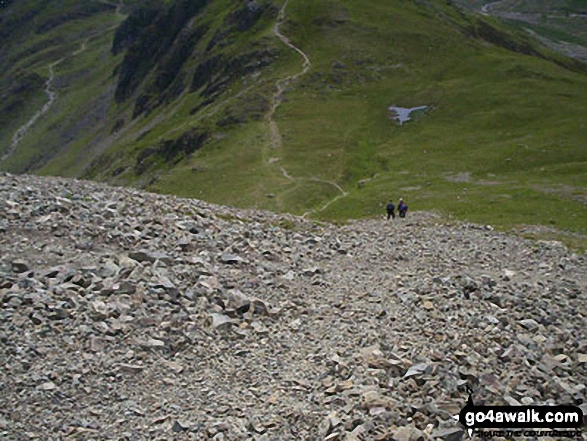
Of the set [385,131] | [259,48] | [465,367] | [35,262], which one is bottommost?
[385,131]

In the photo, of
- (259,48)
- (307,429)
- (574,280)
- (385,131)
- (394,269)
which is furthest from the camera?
(259,48)

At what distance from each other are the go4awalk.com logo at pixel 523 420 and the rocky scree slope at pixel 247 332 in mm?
416

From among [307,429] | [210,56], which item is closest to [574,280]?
[307,429]

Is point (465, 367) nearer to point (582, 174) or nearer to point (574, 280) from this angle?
point (574, 280)

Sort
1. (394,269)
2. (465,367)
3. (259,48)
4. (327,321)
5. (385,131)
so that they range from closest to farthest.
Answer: (465,367) → (327,321) → (394,269) → (385,131) → (259,48)

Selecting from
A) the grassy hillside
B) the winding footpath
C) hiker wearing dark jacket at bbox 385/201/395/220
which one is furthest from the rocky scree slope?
the winding footpath

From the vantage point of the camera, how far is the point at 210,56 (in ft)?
558

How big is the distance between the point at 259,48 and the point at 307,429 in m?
145

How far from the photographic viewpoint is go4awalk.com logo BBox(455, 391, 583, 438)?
15.4 meters

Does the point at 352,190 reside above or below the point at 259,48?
below

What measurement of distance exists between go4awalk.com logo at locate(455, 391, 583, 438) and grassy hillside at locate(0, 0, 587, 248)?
111 feet

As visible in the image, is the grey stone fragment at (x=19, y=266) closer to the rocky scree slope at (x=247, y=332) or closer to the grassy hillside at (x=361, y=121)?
the rocky scree slope at (x=247, y=332)

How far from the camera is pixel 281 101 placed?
4835 inches

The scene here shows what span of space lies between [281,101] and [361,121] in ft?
67.1
